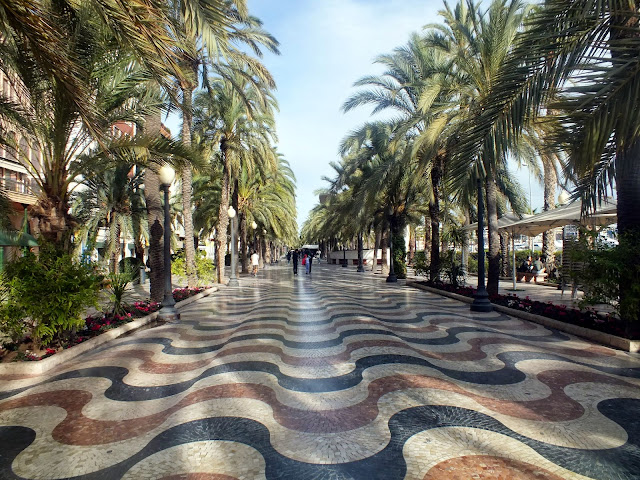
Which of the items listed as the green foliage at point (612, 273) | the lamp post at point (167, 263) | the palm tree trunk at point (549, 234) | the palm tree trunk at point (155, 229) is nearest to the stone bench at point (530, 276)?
the palm tree trunk at point (549, 234)

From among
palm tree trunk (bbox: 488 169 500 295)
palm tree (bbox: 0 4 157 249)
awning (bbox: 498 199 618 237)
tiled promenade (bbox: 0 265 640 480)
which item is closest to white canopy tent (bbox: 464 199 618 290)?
awning (bbox: 498 199 618 237)

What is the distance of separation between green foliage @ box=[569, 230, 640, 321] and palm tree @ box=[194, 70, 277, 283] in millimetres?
12243

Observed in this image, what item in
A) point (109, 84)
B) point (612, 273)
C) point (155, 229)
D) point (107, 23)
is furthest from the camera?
point (155, 229)

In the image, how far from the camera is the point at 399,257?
66.0 ft

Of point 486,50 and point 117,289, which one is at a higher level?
point 486,50

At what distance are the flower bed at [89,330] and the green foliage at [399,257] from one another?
12806 mm

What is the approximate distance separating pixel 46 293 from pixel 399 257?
16881mm

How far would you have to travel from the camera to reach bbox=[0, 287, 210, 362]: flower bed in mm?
5242

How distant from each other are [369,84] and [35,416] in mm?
14432

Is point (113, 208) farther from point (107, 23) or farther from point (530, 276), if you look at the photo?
point (530, 276)

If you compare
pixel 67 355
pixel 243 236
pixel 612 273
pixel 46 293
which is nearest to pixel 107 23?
pixel 46 293

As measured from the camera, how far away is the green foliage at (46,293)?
5.02 m

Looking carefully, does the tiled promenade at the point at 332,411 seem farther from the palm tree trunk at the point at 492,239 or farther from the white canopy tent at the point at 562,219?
the white canopy tent at the point at 562,219

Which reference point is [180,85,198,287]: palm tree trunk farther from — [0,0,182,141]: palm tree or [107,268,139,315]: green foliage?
[0,0,182,141]: palm tree
